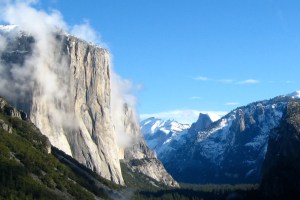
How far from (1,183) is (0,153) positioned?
2292 centimetres

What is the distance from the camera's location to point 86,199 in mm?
198125

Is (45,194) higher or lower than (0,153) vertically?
lower

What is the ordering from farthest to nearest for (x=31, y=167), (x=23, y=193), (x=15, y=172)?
(x=31, y=167) < (x=15, y=172) < (x=23, y=193)

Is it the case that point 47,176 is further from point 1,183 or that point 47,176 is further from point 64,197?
point 1,183

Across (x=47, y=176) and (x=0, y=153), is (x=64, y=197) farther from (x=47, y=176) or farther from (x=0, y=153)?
(x=0, y=153)

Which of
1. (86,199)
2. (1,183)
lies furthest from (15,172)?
(86,199)

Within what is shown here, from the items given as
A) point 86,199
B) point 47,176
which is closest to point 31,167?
point 47,176

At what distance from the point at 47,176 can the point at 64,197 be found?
1224cm

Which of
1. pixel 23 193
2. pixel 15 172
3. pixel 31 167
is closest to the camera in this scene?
pixel 23 193

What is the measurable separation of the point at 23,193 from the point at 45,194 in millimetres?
9482

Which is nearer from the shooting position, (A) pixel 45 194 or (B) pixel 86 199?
(A) pixel 45 194

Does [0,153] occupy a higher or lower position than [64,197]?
higher

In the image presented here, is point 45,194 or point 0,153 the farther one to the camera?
point 0,153

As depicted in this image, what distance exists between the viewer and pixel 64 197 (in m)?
187
